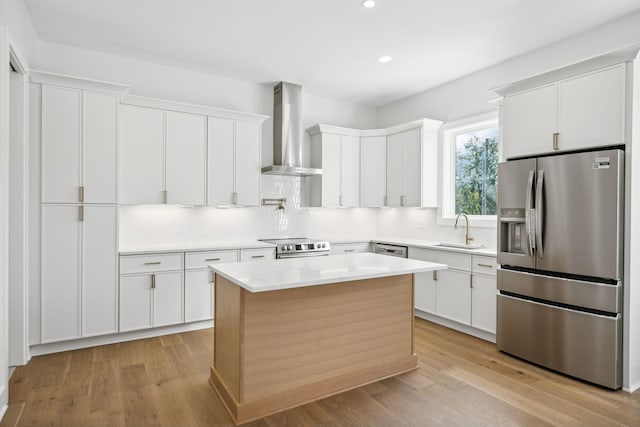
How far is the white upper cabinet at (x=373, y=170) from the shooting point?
17.5ft

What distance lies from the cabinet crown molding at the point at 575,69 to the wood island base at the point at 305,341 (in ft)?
6.30

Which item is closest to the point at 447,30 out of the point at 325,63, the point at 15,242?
the point at 325,63

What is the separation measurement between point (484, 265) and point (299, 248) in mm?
2032

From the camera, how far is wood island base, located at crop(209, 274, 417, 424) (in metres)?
2.33

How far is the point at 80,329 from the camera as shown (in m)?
3.41

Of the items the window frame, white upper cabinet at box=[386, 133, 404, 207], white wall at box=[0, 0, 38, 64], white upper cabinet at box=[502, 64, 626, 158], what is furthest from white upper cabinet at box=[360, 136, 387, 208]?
white wall at box=[0, 0, 38, 64]

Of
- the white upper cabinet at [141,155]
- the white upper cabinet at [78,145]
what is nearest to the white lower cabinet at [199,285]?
the white upper cabinet at [141,155]

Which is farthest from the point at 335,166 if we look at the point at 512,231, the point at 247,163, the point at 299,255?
the point at 512,231

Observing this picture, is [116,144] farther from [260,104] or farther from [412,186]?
[412,186]

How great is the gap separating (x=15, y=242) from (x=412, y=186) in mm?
4166

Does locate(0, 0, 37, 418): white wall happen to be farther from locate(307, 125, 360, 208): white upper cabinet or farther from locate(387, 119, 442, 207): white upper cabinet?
locate(387, 119, 442, 207): white upper cabinet

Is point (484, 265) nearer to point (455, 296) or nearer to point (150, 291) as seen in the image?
point (455, 296)

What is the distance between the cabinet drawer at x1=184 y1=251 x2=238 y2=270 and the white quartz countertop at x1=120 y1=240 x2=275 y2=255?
0.18 feet

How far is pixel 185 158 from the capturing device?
412 cm
